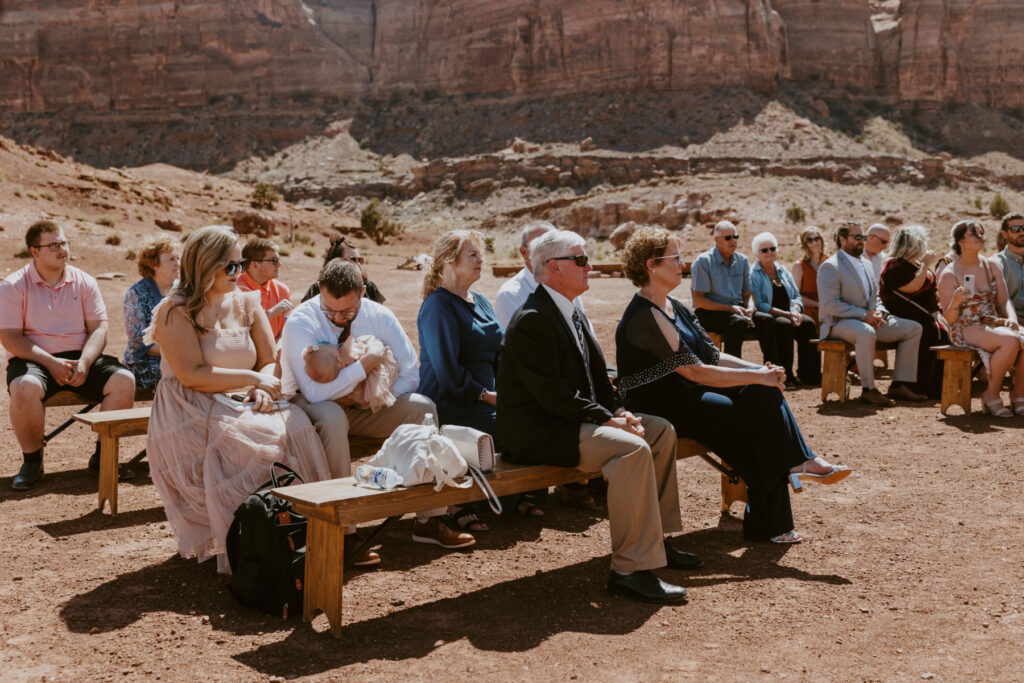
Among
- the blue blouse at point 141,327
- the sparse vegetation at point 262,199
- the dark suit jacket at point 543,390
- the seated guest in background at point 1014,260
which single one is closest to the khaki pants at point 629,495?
the dark suit jacket at point 543,390

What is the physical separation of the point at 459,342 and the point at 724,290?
5661 millimetres

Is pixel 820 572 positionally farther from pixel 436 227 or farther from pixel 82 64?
pixel 82 64

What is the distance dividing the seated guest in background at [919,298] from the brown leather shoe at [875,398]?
537mm

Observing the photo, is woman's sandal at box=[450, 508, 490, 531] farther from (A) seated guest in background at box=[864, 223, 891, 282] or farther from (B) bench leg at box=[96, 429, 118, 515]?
(A) seated guest in background at box=[864, 223, 891, 282]

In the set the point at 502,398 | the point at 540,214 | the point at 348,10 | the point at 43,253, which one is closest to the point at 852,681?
the point at 502,398

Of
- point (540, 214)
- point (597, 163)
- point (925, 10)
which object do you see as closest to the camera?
point (540, 214)

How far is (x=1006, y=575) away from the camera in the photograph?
4723 mm

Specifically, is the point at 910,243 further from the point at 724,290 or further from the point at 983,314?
the point at 724,290

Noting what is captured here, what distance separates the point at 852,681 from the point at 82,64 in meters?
93.9

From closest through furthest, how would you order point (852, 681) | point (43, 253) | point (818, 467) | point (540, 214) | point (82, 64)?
point (852, 681) < point (818, 467) < point (43, 253) < point (540, 214) < point (82, 64)

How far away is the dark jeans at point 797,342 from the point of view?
10945 millimetres

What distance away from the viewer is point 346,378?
212 inches

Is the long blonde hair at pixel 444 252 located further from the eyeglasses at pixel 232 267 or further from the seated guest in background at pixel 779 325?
the seated guest in background at pixel 779 325

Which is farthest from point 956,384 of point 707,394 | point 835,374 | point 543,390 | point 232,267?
point 232,267
